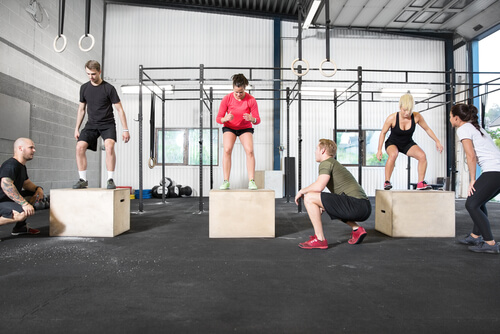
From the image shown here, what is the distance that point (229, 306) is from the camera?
134 centimetres

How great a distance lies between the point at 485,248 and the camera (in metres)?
2.34

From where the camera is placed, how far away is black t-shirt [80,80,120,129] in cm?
313

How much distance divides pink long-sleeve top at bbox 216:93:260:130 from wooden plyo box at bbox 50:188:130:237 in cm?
130

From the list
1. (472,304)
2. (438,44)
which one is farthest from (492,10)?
(472,304)

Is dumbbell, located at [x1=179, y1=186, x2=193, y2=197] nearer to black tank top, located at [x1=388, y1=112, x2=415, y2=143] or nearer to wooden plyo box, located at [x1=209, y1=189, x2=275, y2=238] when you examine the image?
wooden plyo box, located at [x1=209, y1=189, x2=275, y2=238]

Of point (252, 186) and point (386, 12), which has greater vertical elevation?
point (386, 12)

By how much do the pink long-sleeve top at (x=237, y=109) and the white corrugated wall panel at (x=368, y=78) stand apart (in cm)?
550

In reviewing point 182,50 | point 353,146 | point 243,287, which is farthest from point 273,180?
point 243,287

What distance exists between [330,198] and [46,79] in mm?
6249

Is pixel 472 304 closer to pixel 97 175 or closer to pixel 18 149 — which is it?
pixel 18 149

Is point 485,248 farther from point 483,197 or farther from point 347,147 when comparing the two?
point 347,147

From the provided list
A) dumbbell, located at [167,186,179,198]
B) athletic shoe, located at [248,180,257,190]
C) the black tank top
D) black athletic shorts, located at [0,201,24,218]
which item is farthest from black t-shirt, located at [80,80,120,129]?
dumbbell, located at [167,186,179,198]

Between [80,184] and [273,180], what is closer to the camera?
A: [80,184]

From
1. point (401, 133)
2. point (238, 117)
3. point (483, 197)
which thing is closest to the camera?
point (483, 197)
